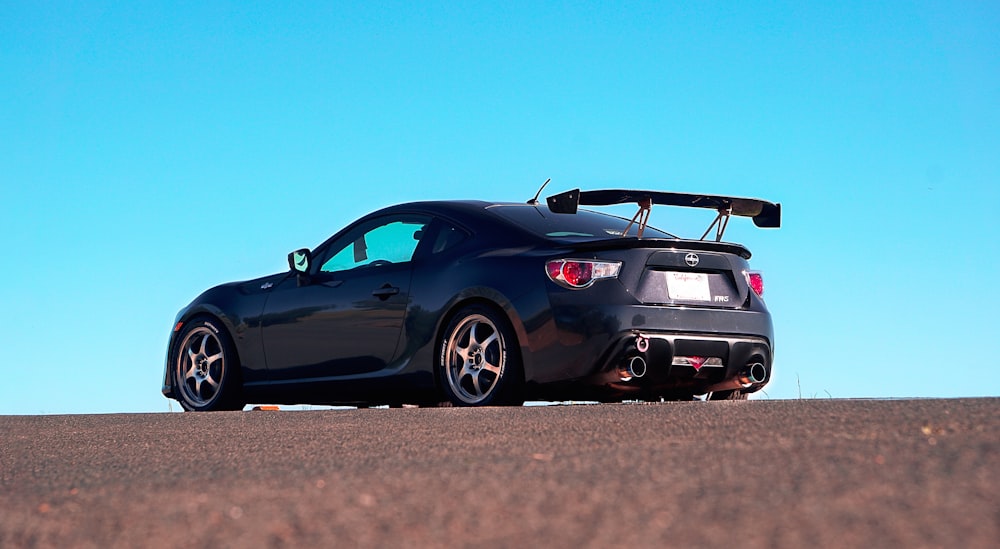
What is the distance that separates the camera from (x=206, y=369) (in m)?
10.3

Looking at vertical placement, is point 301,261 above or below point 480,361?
above

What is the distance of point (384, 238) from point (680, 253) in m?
2.25

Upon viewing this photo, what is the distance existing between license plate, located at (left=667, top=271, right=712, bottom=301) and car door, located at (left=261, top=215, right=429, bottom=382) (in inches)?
70.3

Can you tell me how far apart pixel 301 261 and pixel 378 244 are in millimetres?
739

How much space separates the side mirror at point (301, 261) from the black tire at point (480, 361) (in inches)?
Answer: 68.6

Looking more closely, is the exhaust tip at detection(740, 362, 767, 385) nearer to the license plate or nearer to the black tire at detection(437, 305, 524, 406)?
the license plate

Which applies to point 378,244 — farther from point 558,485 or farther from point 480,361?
point 558,485

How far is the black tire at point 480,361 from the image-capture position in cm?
789

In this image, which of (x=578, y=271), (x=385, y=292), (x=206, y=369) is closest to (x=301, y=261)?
(x=385, y=292)

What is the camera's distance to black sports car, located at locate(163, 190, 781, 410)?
777 cm

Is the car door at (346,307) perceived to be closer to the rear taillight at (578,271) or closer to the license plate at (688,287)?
the rear taillight at (578,271)

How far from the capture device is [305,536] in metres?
3.15

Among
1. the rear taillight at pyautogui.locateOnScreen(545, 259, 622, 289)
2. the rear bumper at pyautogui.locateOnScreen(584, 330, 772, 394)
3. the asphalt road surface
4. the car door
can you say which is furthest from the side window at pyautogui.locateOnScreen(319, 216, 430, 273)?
the asphalt road surface

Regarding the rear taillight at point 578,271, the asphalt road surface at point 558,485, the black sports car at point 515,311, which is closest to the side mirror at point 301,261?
the black sports car at point 515,311
